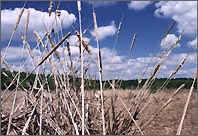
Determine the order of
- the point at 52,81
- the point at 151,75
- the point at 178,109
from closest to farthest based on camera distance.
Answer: the point at 151,75 < the point at 52,81 < the point at 178,109

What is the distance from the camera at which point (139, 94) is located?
110 centimetres

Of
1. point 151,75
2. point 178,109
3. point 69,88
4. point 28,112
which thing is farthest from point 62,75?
point 178,109

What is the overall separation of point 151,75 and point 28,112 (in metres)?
0.39

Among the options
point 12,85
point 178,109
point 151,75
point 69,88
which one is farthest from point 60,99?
point 178,109

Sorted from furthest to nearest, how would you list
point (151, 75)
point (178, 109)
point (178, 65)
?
point (178, 109) < point (151, 75) < point (178, 65)

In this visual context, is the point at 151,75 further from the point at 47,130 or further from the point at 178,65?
the point at 47,130

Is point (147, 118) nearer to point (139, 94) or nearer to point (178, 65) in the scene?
point (139, 94)

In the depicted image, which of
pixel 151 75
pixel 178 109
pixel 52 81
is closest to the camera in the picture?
pixel 151 75

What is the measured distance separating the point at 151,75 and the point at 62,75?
10.7 inches

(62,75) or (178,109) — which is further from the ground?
(178,109)

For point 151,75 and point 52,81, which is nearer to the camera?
point 151,75

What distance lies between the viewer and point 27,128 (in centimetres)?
110

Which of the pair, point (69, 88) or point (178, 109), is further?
point (178, 109)

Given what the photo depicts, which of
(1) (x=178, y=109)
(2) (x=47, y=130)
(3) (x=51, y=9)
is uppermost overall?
(1) (x=178, y=109)
